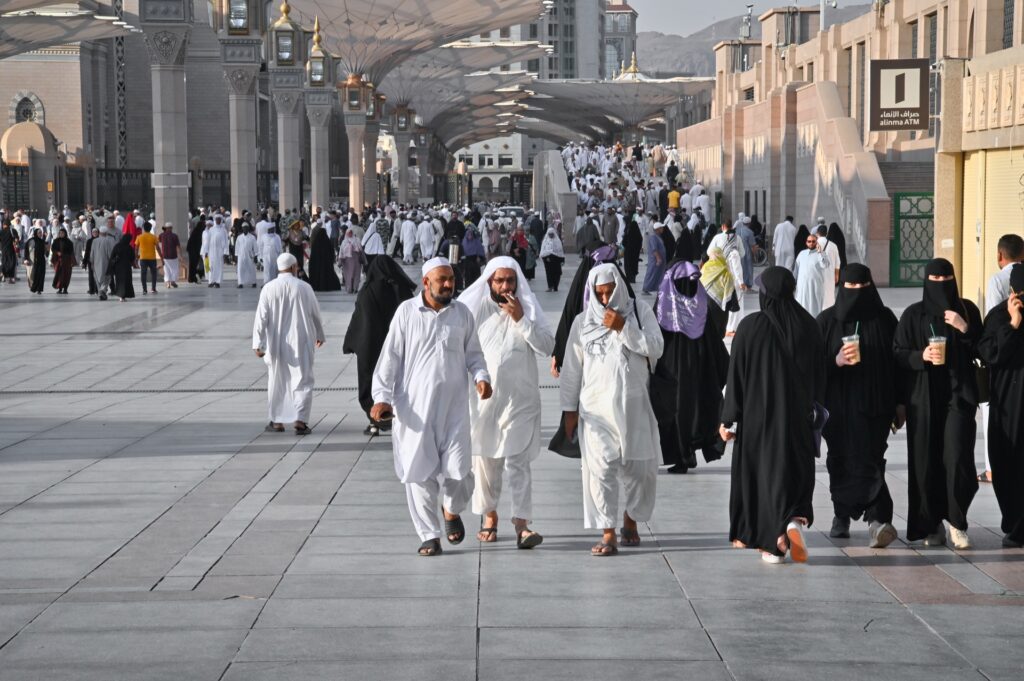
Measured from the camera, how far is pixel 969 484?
6.88 m

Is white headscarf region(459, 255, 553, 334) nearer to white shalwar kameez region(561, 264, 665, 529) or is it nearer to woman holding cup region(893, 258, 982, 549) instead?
white shalwar kameez region(561, 264, 665, 529)

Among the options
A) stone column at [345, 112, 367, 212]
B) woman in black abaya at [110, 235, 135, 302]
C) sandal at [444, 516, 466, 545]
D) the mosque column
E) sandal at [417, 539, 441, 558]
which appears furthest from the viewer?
stone column at [345, 112, 367, 212]

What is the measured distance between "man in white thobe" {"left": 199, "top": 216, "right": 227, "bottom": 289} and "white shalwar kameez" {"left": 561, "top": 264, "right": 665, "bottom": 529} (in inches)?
835

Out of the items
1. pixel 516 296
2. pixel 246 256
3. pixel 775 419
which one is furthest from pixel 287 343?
pixel 246 256

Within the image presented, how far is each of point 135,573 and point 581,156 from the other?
1898 inches

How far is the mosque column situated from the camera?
86.3ft

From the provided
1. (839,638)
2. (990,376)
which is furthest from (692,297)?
(839,638)

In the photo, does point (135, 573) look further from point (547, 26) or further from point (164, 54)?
point (547, 26)

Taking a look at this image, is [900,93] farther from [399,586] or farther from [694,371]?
[399,586]

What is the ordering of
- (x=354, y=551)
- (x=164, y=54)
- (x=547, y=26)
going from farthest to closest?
(x=547, y=26) → (x=164, y=54) → (x=354, y=551)

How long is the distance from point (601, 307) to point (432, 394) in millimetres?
883

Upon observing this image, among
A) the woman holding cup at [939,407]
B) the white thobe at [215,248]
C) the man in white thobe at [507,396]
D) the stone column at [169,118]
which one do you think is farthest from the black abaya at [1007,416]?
the white thobe at [215,248]

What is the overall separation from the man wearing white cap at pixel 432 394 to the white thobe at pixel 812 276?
995 cm

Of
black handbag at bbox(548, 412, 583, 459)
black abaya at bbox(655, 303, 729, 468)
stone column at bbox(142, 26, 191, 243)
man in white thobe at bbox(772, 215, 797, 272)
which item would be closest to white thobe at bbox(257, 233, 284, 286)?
stone column at bbox(142, 26, 191, 243)
